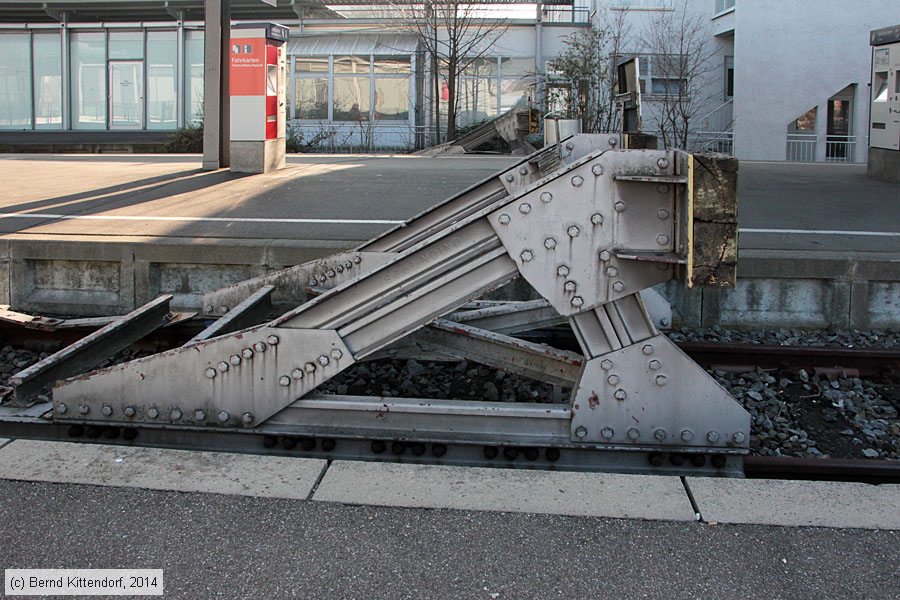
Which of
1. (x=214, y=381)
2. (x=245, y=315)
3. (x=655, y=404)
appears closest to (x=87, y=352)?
(x=245, y=315)

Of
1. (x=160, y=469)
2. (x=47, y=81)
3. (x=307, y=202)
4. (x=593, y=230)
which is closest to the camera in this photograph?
(x=160, y=469)

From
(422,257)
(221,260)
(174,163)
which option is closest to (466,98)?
(174,163)

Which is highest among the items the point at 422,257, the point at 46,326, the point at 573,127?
the point at 573,127

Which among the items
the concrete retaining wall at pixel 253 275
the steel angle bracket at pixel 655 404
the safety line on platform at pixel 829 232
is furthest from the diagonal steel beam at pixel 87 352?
the safety line on platform at pixel 829 232

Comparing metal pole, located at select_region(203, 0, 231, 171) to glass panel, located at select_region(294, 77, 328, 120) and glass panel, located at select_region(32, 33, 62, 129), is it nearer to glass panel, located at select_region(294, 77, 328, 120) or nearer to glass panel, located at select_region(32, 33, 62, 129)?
glass panel, located at select_region(294, 77, 328, 120)

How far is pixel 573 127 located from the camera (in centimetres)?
648

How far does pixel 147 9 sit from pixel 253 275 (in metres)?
29.2

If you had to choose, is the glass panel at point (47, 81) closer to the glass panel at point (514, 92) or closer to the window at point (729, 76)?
the glass panel at point (514, 92)

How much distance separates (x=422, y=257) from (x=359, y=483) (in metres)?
1.34

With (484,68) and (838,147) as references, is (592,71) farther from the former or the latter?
(838,147)

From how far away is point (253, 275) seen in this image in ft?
26.7

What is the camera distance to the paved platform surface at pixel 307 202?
909 cm

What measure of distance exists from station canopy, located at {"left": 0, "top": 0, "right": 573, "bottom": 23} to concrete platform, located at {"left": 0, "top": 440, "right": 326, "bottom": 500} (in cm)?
2932

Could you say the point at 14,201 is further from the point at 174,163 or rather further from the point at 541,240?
the point at 541,240
